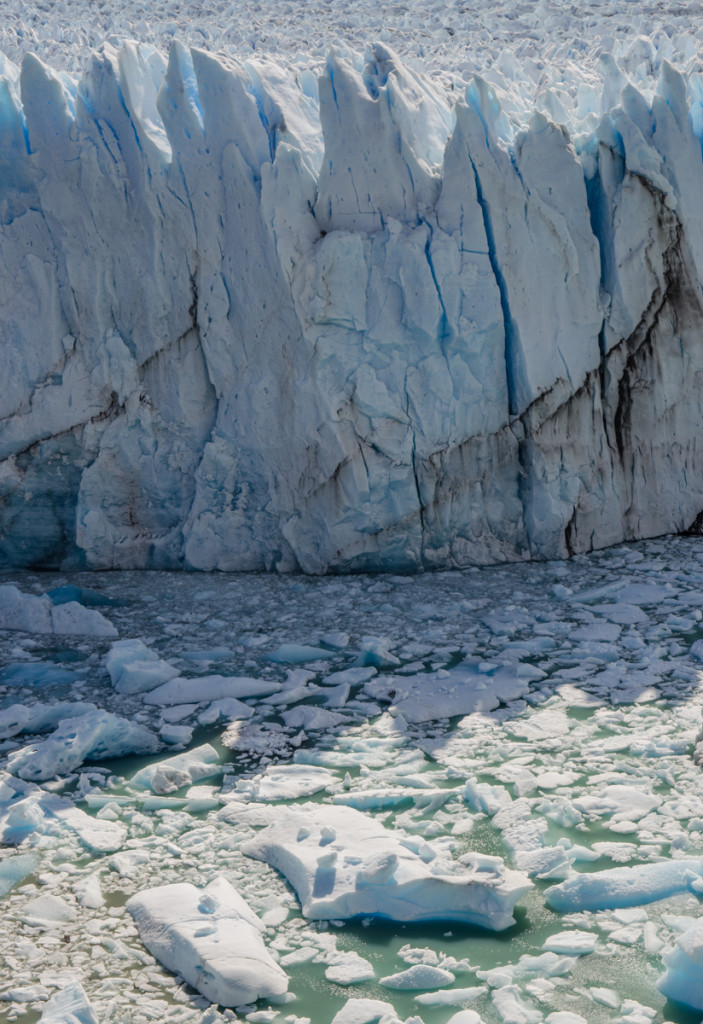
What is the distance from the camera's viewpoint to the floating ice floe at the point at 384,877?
98.9 inches

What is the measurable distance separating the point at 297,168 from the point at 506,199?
1.08m

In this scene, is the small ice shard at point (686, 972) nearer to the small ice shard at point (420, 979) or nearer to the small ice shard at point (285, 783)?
the small ice shard at point (420, 979)

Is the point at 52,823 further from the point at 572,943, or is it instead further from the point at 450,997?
the point at 572,943

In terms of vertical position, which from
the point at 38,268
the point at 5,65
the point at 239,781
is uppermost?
the point at 5,65

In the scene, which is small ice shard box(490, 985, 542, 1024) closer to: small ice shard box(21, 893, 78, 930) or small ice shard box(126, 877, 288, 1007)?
small ice shard box(126, 877, 288, 1007)

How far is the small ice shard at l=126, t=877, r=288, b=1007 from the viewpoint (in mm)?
2248

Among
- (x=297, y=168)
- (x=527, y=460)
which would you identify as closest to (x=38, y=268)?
(x=297, y=168)

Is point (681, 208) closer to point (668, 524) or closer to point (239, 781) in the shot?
point (668, 524)

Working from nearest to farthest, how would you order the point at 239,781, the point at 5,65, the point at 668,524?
the point at 239,781 → the point at 668,524 → the point at 5,65

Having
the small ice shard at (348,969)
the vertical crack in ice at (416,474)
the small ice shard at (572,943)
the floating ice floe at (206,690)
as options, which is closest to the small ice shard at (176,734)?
the floating ice floe at (206,690)

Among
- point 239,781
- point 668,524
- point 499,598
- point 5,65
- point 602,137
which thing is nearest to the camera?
point 239,781

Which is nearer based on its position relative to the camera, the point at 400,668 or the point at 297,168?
the point at 400,668

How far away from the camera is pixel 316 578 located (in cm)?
521

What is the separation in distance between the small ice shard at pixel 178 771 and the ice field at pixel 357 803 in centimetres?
1
